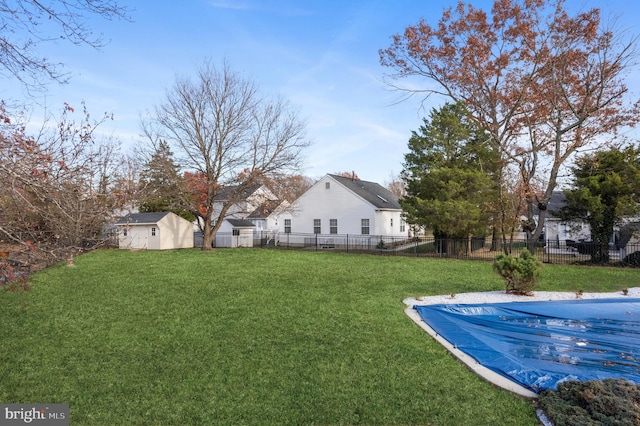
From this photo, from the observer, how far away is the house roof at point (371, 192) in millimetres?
28297

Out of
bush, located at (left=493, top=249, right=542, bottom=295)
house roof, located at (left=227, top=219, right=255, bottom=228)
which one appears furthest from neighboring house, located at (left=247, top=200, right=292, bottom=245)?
bush, located at (left=493, top=249, right=542, bottom=295)

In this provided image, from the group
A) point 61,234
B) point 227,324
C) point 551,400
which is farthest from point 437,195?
point 61,234

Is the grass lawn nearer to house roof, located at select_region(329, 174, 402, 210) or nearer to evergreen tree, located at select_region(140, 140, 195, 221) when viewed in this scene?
evergreen tree, located at select_region(140, 140, 195, 221)

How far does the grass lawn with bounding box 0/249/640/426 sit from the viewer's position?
4289 mm

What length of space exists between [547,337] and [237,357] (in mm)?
5065

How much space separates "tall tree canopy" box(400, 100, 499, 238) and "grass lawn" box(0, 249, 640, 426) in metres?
8.56

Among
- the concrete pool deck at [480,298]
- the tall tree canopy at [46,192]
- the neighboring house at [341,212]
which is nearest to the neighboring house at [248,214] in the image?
the neighboring house at [341,212]

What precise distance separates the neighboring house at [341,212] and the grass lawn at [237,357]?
15.9m

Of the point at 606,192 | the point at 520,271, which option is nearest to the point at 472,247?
the point at 606,192

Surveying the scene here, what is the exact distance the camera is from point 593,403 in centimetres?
389

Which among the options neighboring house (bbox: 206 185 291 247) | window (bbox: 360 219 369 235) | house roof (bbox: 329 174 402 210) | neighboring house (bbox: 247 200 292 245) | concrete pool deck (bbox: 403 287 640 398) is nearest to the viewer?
concrete pool deck (bbox: 403 287 640 398)

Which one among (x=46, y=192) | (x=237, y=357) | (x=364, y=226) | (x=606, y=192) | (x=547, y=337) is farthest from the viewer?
(x=364, y=226)

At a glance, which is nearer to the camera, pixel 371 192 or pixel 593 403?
pixel 593 403

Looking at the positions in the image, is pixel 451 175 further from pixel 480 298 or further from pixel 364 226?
pixel 480 298
